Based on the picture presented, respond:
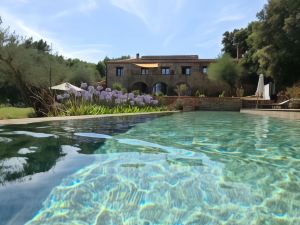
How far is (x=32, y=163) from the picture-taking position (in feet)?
14.1

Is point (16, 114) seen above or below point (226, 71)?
below

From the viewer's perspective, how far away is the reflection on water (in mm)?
3004

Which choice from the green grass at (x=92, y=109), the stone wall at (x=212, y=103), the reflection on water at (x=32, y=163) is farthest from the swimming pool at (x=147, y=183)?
the stone wall at (x=212, y=103)

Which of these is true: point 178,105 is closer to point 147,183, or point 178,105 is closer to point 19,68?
point 19,68

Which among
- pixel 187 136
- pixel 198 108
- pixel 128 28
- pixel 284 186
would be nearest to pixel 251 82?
pixel 198 108

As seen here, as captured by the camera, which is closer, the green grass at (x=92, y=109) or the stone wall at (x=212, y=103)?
the green grass at (x=92, y=109)

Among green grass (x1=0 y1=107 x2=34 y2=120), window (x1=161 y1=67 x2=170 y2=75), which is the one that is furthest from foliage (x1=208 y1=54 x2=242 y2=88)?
green grass (x1=0 y1=107 x2=34 y2=120)

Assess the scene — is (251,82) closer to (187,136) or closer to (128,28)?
(128,28)

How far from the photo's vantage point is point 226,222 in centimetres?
281

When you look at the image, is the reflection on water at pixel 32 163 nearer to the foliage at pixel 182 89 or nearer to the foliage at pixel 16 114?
the foliage at pixel 16 114

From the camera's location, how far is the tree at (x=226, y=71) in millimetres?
A: 31219

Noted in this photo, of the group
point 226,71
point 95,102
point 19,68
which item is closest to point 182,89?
point 226,71

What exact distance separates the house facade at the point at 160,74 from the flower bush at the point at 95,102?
1934 cm

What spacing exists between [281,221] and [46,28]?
21972mm
